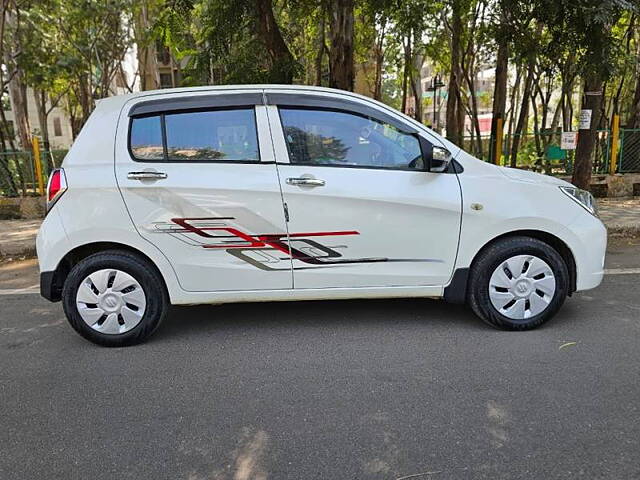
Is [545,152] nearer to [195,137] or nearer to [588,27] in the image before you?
[588,27]

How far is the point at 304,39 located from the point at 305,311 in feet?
53.5

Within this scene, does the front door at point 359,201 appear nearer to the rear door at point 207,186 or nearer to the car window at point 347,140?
the car window at point 347,140

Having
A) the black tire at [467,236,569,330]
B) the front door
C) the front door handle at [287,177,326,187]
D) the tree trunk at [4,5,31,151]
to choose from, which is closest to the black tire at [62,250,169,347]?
the front door

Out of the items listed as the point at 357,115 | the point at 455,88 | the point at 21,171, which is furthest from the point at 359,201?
the point at 455,88

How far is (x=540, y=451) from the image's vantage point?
2.59m

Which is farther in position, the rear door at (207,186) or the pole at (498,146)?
the pole at (498,146)

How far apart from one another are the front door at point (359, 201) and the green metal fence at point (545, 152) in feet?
26.4

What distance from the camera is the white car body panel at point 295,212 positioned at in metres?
3.80

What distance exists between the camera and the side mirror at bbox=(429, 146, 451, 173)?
3836 millimetres

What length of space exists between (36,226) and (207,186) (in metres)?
7.10

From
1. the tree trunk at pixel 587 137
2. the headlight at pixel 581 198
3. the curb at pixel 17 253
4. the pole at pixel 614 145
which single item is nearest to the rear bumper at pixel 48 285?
the headlight at pixel 581 198

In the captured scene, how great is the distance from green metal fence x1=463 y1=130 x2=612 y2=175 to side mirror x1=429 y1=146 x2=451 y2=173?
801 cm

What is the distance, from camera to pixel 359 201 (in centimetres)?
384

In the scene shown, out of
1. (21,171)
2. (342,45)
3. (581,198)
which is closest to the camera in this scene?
(581,198)
